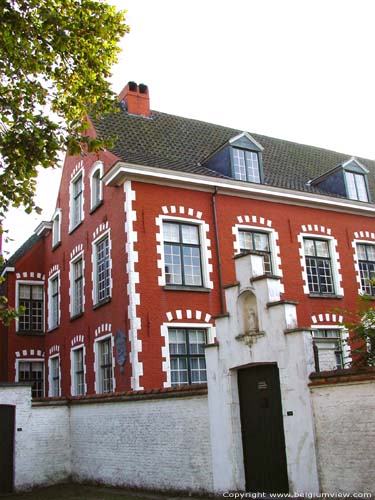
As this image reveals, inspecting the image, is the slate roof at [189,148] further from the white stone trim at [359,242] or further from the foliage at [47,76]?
the foliage at [47,76]

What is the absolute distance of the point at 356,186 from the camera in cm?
2270

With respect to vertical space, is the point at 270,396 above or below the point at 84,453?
above

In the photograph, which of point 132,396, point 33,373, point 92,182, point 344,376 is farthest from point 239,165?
point 344,376

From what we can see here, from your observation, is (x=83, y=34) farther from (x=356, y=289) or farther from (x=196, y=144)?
(x=356, y=289)

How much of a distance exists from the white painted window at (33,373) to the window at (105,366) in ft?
20.1

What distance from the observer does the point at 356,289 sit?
21297 mm

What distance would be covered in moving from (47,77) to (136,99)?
10422 millimetres

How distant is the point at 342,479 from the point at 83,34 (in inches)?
368

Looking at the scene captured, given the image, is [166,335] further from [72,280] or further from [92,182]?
[92,182]

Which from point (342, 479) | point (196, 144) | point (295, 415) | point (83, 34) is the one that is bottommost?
point (342, 479)

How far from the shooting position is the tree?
36.0 feet

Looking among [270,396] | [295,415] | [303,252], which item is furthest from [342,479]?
[303,252]

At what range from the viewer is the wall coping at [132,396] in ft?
37.1

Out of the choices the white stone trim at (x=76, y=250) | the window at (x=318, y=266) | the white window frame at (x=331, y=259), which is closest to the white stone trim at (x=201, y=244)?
the white window frame at (x=331, y=259)
